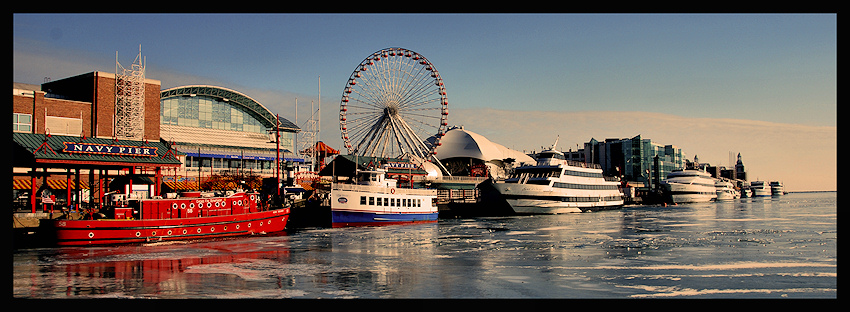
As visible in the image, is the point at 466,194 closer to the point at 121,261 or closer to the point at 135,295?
the point at 121,261

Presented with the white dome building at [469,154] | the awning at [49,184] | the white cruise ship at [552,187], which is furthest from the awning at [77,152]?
the white dome building at [469,154]

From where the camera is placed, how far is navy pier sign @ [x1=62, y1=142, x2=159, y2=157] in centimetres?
5128

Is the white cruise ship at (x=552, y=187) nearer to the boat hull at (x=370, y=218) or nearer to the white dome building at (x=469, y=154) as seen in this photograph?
the boat hull at (x=370, y=218)

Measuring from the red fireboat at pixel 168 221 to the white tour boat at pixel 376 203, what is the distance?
8561 millimetres

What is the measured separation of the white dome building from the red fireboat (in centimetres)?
11193

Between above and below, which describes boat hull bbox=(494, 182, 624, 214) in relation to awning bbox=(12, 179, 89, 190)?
below

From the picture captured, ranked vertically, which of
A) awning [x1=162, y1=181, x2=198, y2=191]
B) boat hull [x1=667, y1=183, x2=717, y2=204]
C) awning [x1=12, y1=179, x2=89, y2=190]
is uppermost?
awning [x1=12, y1=179, x2=89, y2=190]

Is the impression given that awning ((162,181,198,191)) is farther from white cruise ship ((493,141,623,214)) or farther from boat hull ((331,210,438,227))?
white cruise ship ((493,141,623,214))

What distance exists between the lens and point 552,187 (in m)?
94.1

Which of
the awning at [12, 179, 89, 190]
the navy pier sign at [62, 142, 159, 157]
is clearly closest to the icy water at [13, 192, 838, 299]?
the navy pier sign at [62, 142, 159, 157]

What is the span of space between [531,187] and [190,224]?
53075 mm

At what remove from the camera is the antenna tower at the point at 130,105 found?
89.6 meters

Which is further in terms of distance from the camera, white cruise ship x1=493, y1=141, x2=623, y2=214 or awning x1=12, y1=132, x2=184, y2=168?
white cruise ship x1=493, y1=141, x2=623, y2=214
